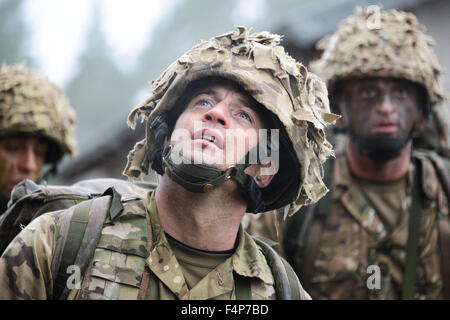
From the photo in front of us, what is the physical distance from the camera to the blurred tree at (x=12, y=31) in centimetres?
3176

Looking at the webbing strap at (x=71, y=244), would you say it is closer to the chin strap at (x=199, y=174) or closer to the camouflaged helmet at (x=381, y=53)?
the chin strap at (x=199, y=174)

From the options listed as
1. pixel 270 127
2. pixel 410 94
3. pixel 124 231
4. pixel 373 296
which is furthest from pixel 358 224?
pixel 124 231

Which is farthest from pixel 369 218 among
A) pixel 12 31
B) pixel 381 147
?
pixel 12 31

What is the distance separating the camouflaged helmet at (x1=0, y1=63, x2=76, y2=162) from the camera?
773 centimetres

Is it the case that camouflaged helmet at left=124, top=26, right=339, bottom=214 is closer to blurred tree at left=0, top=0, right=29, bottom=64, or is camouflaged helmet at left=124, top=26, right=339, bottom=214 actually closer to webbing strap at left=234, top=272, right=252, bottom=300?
webbing strap at left=234, top=272, right=252, bottom=300

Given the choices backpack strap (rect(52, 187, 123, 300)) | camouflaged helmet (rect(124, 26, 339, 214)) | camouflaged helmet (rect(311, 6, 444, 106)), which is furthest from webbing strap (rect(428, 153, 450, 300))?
backpack strap (rect(52, 187, 123, 300))

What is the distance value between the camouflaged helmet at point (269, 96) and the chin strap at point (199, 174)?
78 mm

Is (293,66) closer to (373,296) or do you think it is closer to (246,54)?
(246,54)

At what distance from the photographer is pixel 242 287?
4.26 meters

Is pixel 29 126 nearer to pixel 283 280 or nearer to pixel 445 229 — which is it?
pixel 283 280

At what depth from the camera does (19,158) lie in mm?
7664

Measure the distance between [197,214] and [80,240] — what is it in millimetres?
709

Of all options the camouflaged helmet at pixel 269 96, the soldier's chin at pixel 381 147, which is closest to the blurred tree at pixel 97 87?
the soldier's chin at pixel 381 147

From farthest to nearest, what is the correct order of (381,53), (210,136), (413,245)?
(381,53) → (413,245) → (210,136)
